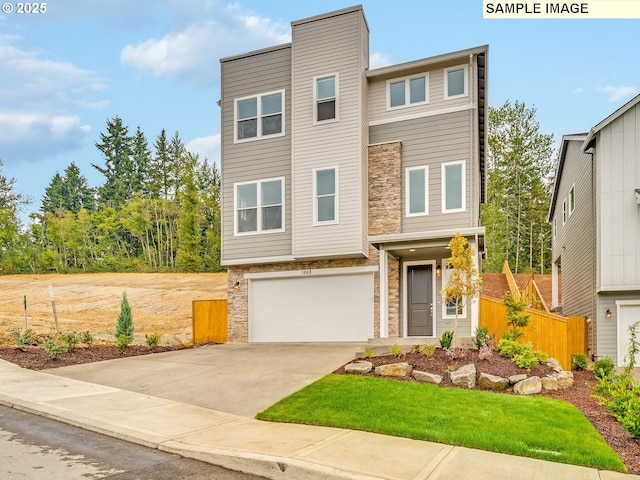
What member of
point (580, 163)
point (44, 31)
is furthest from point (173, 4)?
point (580, 163)

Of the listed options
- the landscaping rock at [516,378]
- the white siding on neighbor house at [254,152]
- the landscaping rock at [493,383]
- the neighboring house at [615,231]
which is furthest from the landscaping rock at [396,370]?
the neighboring house at [615,231]

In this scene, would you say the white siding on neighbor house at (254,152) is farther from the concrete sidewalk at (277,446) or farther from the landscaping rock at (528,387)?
the landscaping rock at (528,387)

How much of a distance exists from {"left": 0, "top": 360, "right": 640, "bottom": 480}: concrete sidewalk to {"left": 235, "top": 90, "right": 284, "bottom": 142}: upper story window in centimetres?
1067

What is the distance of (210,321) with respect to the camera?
18594 mm

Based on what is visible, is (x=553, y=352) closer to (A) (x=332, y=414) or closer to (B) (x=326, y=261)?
(B) (x=326, y=261)

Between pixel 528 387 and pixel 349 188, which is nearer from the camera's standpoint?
pixel 528 387

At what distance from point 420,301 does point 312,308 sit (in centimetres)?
336

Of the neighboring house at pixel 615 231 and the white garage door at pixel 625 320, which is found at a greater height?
the neighboring house at pixel 615 231

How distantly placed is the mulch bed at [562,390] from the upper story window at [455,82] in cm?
765

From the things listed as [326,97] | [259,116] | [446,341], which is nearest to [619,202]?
[446,341]

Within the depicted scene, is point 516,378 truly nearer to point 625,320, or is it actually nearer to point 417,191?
point 625,320

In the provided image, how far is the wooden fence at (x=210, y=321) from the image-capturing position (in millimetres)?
18531

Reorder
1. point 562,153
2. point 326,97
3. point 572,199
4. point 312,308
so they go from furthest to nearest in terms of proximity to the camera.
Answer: point 562,153 < point 572,199 < point 312,308 < point 326,97

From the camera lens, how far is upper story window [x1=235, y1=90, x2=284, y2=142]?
1762 cm
